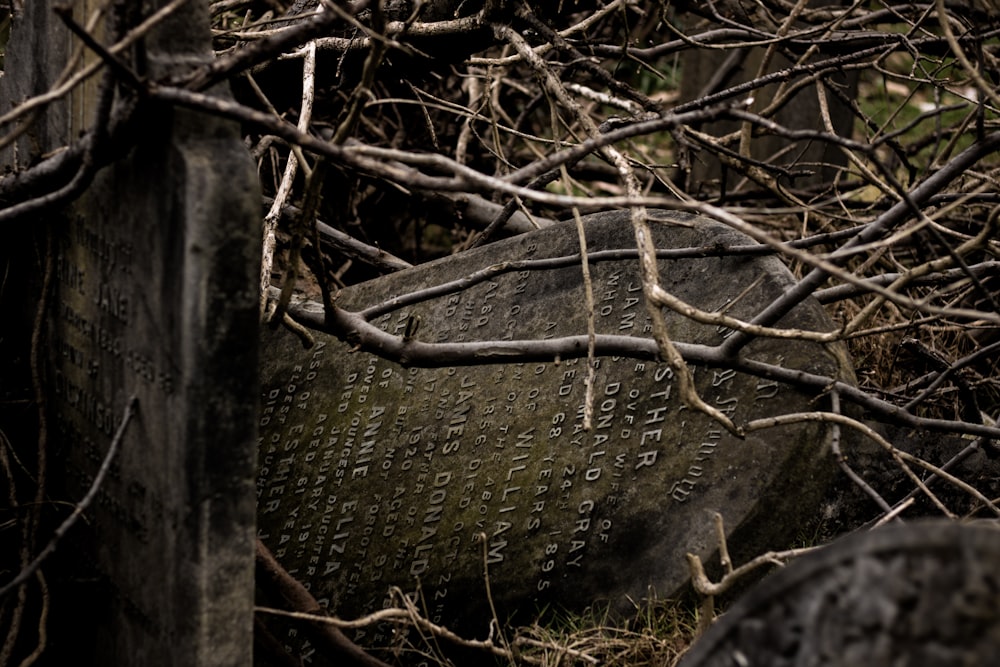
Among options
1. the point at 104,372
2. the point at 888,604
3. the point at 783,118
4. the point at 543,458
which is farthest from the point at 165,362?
the point at 783,118

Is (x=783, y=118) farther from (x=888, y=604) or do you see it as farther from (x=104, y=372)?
(x=888, y=604)

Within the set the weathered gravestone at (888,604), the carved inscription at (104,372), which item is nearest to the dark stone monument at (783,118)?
the carved inscription at (104,372)

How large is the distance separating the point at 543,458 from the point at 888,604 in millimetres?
1726

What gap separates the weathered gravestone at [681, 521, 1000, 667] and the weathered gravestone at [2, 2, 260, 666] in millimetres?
937

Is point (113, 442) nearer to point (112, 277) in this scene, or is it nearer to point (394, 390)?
point (112, 277)

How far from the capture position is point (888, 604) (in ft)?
4.37

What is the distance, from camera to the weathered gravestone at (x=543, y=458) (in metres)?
2.80

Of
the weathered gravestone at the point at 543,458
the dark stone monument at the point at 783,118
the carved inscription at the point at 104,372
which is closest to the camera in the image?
the carved inscription at the point at 104,372

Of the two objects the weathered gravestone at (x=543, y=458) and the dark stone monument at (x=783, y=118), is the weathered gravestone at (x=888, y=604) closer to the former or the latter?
the weathered gravestone at (x=543, y=458)

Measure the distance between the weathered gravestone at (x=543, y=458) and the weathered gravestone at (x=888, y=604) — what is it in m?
1.21

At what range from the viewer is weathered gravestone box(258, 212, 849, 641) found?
110 inches

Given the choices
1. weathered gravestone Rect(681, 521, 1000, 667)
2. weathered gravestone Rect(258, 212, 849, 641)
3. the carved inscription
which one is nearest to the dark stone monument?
weathered gravestone Rect(258, 212, 849, 641)

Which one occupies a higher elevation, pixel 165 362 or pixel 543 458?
pixel 165 362

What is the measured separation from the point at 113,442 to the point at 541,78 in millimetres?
1339
